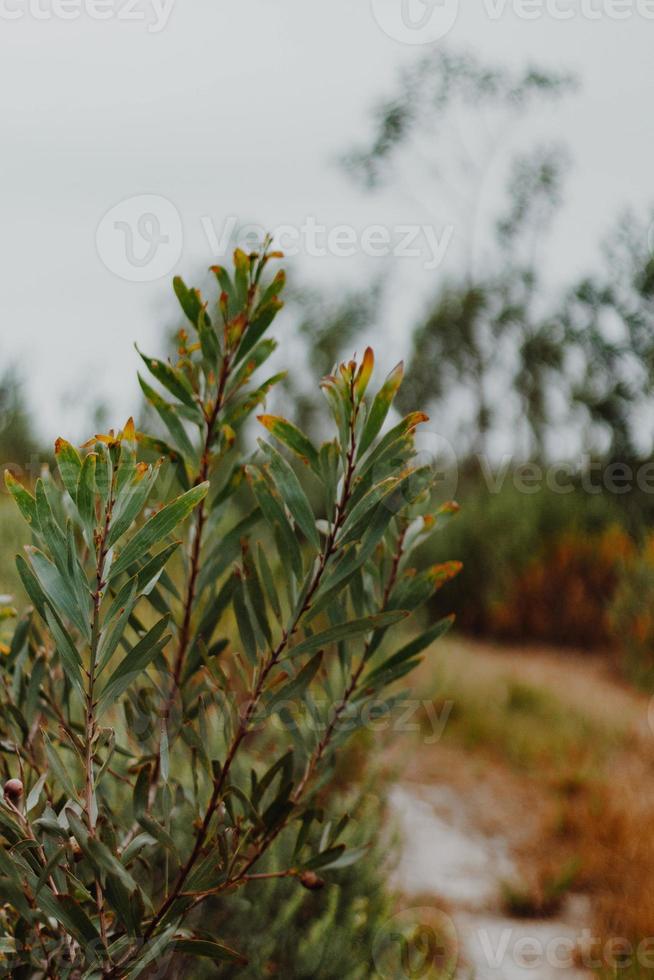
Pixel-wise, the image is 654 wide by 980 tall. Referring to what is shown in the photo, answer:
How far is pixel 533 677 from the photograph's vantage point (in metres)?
6.35

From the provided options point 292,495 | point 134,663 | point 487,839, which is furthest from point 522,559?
point 134,663

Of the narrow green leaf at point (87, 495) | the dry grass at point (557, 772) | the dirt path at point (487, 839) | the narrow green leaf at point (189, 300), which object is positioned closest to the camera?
the narrow green leaf at point (87, 495)

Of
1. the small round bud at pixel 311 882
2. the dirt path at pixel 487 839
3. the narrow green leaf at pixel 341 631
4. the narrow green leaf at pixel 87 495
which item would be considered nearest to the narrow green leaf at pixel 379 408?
the narrow green leaf at pixel 341 631

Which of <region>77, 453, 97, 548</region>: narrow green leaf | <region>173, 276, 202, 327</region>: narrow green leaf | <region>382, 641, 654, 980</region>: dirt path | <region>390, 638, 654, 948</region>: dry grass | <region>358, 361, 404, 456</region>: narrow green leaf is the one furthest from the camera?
<region>390, 638, 654, 948</region>: dry grass

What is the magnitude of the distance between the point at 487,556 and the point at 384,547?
7245mm

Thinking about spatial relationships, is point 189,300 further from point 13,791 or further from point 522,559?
point 522,559

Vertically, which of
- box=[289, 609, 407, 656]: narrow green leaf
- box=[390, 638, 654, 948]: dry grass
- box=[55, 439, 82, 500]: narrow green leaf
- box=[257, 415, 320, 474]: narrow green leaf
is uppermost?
box=[257, 415, 320, 474]: narrow green leaf

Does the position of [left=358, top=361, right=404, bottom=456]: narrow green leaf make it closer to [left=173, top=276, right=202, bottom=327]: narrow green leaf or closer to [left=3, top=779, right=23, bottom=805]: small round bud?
[left=173, top=276, right=202, bottom=327]: narrow green leaf

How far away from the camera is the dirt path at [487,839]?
271 cm

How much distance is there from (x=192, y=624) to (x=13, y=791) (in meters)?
0.43

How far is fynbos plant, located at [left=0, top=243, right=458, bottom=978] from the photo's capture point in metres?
0.76

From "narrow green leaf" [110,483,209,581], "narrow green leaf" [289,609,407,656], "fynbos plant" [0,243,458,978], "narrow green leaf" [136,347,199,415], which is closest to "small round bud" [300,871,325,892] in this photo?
"fynbos plant" [0,243,458,978]

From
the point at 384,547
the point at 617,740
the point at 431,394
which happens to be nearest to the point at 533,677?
the point at 617,740

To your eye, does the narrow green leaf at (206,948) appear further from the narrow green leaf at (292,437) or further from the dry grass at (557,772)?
the dry grass at (557,772)
